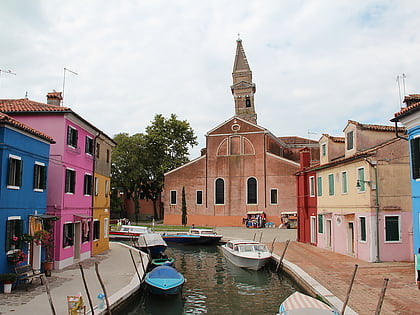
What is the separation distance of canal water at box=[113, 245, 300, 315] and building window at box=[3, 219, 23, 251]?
14.7 feet

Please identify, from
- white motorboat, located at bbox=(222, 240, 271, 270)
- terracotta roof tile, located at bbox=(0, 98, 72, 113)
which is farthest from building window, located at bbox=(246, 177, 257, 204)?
terracotta roof tile, located at bbox=(0, 98, 72, 113)

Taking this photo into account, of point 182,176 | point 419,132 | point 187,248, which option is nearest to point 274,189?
point 182,176

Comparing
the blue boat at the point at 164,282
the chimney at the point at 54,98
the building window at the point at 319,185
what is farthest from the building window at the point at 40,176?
the building window at the point at 319,185

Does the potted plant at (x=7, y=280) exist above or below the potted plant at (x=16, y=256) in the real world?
below

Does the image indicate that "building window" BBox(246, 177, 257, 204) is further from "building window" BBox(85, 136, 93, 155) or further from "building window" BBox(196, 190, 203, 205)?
"building window" BBox(85, 136, 93, 155)

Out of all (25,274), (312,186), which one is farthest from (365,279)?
(312,186)

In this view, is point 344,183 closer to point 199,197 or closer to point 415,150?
point 415,150

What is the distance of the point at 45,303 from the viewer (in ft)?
37.7

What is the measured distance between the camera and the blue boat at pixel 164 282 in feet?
47.0

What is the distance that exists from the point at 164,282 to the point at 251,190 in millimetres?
32865

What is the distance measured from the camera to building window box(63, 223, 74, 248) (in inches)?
707

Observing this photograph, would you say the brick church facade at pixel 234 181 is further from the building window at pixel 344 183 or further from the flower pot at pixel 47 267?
the flower pot at pixel 47 267

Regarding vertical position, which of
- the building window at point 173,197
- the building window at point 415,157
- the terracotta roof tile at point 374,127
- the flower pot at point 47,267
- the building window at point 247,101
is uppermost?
the building window at point 247,101

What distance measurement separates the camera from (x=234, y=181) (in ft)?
155
